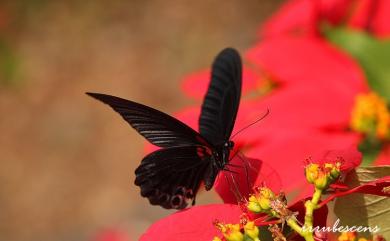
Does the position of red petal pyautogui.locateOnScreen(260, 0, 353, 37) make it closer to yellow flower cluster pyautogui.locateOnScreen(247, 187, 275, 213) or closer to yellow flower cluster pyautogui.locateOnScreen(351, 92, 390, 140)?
yellow flower cluster pyautogui.locateOnScreen(351, 92, 390, 140)

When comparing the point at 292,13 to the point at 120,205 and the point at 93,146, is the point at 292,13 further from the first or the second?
the point at 93,146

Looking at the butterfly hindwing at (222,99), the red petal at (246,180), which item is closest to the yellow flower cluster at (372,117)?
the butterfly hindwing at (222,99)

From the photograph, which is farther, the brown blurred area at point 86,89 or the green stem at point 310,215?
the brown blurred area at point 86,89

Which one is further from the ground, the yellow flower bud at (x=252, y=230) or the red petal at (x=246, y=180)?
the red petal at (x=246, y=180)

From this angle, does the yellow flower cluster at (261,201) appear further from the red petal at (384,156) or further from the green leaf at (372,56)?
the green leaf at (372,56)

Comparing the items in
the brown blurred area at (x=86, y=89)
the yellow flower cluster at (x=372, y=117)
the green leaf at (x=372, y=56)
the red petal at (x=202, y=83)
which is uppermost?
the brown blurred area at (x=86, y=89)

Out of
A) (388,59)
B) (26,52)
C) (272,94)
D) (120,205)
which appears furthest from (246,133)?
(26,52)

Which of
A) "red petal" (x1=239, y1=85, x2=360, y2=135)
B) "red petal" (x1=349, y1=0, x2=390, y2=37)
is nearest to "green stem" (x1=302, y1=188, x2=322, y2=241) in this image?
"red petal" (x1=239, y1=85, x2=360, y2=135)
